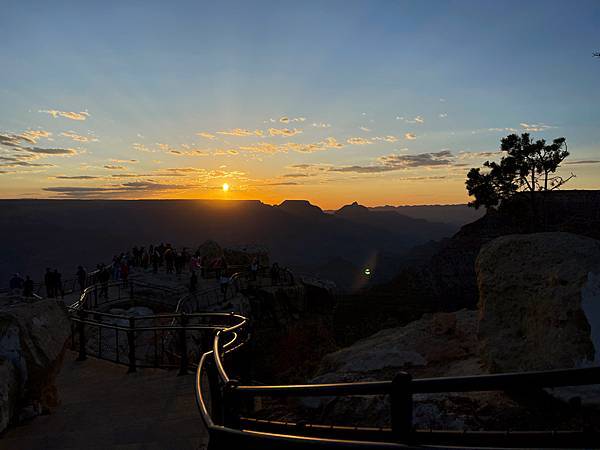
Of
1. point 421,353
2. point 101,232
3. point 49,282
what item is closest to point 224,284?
point 49,282

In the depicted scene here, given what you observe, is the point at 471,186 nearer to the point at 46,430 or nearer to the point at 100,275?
the point at 100,275

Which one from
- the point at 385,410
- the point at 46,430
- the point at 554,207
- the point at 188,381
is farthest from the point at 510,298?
the point at 554,207

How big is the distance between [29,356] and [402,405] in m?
5.22

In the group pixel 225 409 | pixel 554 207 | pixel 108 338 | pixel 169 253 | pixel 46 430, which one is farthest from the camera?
pixel 554 207

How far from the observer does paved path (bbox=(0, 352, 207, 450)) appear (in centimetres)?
477

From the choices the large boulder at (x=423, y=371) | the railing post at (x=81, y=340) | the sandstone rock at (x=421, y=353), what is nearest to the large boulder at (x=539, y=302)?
the large boulder at (x=423, y=371)

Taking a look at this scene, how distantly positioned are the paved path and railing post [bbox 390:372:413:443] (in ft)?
10.6

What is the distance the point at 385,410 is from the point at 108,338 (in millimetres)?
10348

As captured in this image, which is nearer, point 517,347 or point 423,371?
point 517,347

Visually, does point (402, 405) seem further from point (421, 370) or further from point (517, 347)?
point (421, 370)

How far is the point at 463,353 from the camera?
26.3 feet

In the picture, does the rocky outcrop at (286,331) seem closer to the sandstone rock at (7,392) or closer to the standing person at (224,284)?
the standing person at (224,284)

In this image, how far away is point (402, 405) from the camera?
80.0 inches

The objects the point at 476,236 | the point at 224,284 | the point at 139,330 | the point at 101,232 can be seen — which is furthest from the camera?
the point at 101,232
